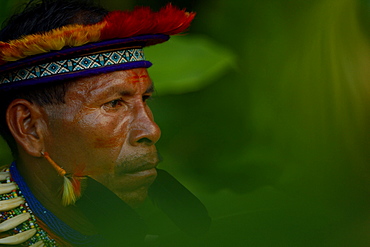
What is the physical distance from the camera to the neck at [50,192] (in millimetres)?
1418

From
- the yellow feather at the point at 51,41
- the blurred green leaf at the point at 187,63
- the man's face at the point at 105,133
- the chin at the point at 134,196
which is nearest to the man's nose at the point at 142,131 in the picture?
the man's face at the point at 105,133

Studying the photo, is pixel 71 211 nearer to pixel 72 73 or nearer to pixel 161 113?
pixel 72 73

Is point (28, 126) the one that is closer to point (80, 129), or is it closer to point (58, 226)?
point (80, 129)

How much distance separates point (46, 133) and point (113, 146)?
17 cm

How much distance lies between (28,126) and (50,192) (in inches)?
7.0

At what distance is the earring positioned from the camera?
4.45ft

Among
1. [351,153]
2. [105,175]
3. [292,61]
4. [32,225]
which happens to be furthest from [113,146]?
[292,61]

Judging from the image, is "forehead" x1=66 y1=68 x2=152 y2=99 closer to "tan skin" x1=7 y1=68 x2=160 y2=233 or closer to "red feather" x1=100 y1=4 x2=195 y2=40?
"tan skin" x1=7 y1=68 x2=160 y2=233

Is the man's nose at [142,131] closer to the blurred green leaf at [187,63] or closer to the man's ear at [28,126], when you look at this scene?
the man's ear at [28,126]

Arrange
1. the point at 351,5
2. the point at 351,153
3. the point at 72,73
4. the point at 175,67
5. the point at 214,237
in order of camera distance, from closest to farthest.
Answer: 1. the point at 214,237
2. the point at 72,73
3. the point at 351,153
4. the point at 351,5
5. the point at 175,67

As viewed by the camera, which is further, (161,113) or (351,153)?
(161,113)

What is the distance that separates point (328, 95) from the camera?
1683mm

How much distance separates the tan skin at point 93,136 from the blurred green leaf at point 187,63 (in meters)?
0.58

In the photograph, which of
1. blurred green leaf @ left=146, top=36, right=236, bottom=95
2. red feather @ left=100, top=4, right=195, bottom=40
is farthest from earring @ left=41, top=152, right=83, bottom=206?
blurred green leaf @ left=146, top=36, right=236, bottom=95
